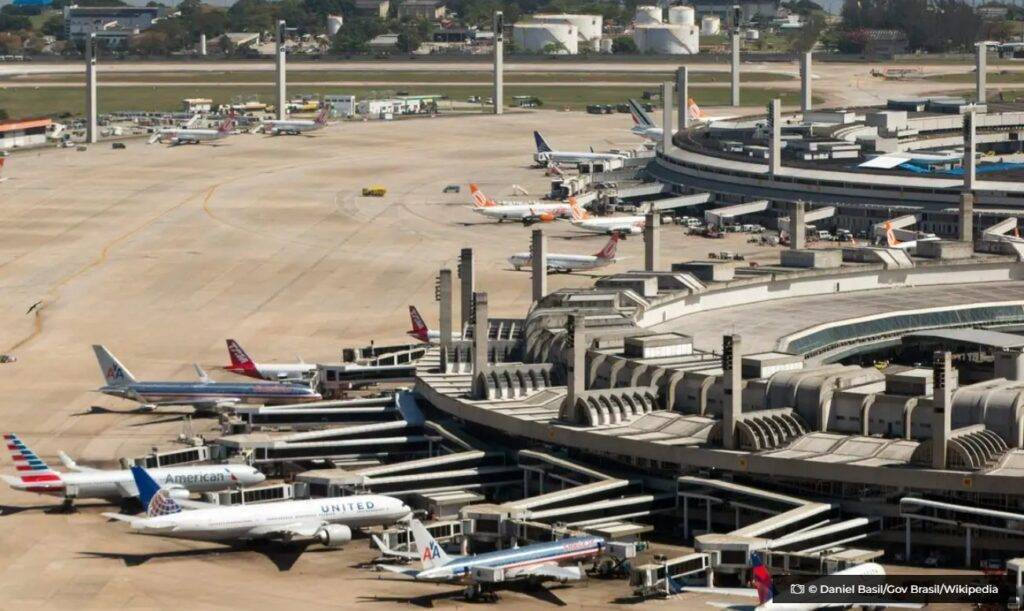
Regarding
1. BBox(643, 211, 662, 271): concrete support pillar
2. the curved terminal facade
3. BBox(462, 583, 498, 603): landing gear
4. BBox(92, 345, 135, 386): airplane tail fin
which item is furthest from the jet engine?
BBox(643, 211, 662, 271): concrete support pillar

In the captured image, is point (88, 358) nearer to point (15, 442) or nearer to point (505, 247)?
point (15, 442)

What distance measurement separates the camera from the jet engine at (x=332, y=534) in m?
94.9

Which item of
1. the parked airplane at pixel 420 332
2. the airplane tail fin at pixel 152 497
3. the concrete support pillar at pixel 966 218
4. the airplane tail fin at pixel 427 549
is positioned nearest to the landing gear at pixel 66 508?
the airplane tail fin at pixel 152 497

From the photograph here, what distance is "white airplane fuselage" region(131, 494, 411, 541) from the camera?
92250mm

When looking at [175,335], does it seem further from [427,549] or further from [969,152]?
[969,152]

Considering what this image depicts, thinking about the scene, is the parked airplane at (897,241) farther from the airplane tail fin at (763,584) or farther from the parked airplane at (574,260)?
the airplane tail fin at (763,584)

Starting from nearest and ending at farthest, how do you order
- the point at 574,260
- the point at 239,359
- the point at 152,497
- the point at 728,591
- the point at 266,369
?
the point at 728,591 → the point at 152,497 → the point at 266,369 → the point at 239,359 → the point at 574,260

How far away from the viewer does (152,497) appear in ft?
309

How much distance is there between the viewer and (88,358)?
142 m

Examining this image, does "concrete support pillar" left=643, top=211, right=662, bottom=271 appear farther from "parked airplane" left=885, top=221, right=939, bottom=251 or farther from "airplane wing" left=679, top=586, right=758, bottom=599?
"airplane wing" left=679, top=586, right=758, bottom=599

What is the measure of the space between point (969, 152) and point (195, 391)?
276 ft

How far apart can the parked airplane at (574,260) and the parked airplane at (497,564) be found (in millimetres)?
87285

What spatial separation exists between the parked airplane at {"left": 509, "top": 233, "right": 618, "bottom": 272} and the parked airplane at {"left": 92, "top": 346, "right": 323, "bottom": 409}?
168ft

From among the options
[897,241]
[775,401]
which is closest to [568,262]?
[897,241]
